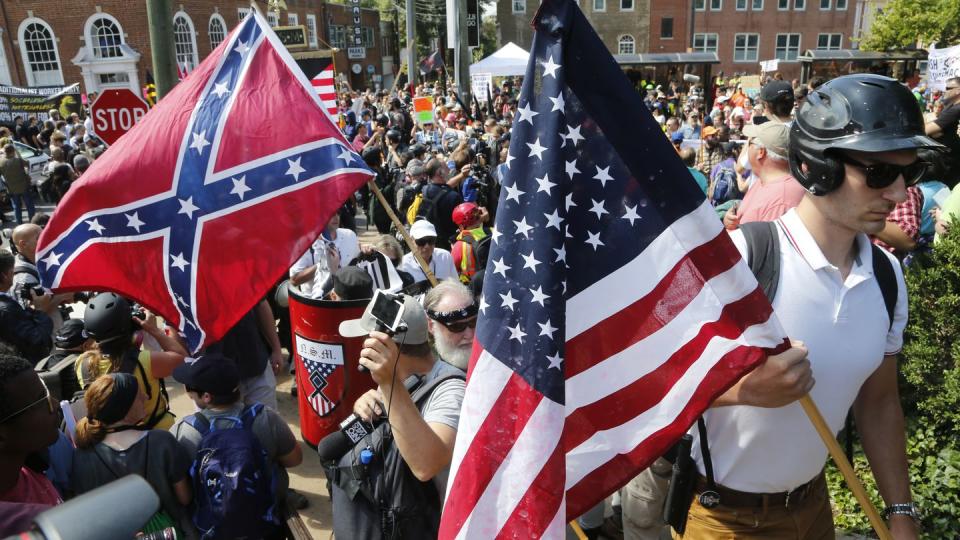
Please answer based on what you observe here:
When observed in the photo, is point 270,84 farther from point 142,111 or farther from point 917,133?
point 142,111

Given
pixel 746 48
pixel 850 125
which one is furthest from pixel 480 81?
pixel 746 48

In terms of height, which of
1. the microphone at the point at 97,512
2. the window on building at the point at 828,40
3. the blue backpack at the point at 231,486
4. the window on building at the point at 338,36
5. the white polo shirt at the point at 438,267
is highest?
the window on building at the point at 338,36

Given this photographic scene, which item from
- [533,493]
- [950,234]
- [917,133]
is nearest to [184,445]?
[533,493]

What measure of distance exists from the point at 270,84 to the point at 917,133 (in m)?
2.94

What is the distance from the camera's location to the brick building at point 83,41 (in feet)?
113

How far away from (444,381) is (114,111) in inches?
278

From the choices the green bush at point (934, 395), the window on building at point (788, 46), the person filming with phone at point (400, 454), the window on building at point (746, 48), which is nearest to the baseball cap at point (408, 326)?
the person filming with phone at point (400, 454)

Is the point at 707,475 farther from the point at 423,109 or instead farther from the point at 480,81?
the point at 480,81

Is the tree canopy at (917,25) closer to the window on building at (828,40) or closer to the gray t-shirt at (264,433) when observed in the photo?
the window on building at (828,40)

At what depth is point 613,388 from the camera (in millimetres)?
1827

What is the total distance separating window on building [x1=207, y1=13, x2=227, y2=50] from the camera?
37.9m

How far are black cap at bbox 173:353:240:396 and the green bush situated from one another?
3524 millimetres

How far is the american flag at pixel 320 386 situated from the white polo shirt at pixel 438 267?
1320mm

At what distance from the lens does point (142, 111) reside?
809cm
